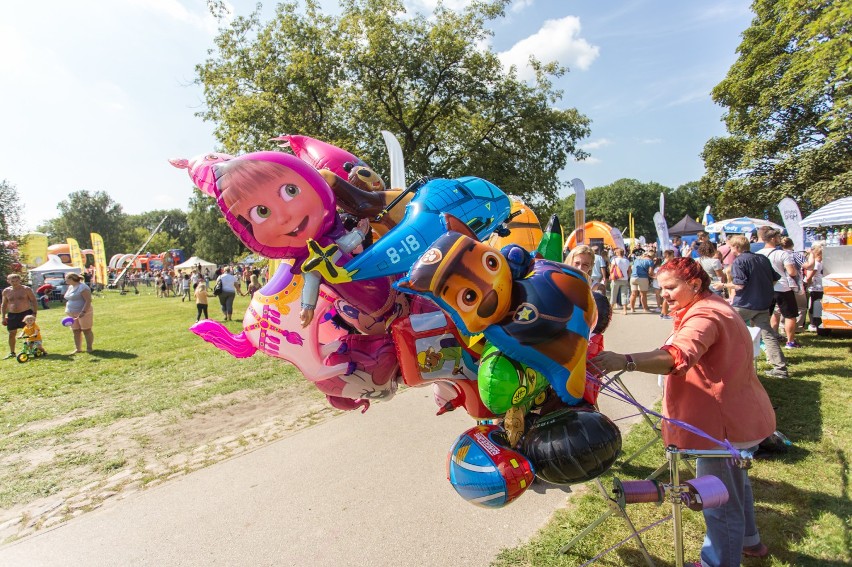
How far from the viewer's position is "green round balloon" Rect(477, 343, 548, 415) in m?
1.83

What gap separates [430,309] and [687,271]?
5.19ft

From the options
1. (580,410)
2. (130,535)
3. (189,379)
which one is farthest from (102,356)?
(580,410)

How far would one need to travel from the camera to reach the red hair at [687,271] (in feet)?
8.99

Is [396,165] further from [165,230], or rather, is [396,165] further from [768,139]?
[165,230]

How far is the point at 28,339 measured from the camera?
10203 millimetres

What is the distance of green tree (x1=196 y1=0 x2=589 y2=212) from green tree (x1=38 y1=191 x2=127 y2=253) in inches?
2279

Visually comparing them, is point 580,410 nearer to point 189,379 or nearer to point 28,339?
point 189,379

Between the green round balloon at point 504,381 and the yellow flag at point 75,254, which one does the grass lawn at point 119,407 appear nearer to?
the green round balloon at point 504,381

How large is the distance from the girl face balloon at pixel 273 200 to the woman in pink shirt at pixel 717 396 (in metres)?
1.86

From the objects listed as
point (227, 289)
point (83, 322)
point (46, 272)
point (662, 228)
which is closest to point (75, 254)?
point (46, 272)

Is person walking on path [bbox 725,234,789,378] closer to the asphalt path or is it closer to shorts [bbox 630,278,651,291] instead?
the asphalt path

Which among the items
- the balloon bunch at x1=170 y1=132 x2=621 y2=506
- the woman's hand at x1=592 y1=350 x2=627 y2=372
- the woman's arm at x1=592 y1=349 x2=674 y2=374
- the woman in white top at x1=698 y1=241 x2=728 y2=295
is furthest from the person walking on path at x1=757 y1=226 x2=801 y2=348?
the balloon bunch at x1=170 y1=132 x2=621 y2=506

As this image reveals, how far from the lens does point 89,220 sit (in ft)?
204

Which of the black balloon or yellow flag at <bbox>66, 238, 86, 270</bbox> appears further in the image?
yellow flag at <bbox>66, 238, 86, 270</bbox>
